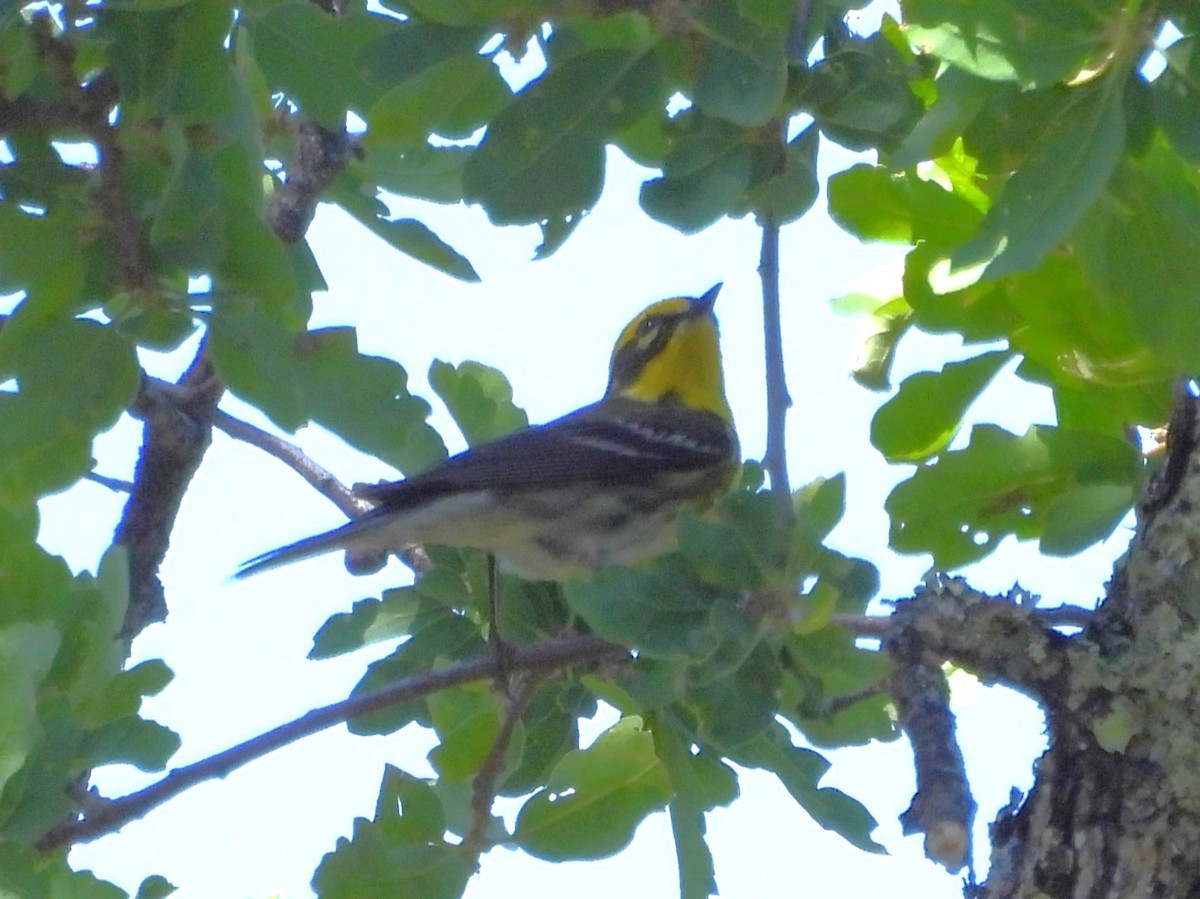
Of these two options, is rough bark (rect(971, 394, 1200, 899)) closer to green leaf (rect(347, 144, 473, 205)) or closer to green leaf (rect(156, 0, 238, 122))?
green leaf (rect(347, 144, 473, 205))

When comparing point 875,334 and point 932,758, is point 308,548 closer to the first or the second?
point 875,334

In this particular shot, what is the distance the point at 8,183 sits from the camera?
8.89 feet

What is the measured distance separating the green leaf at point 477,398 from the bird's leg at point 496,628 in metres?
0.31

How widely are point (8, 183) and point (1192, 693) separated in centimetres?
210

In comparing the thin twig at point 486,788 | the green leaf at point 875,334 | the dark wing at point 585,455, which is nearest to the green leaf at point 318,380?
the thin twig at point 486,788

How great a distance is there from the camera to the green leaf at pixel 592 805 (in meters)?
3.10

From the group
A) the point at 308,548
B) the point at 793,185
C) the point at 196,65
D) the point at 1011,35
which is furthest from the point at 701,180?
the point at 308,548

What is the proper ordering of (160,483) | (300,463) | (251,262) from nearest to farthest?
(251,262), (160,483), (300,463)

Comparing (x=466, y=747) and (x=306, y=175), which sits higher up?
(x=306, y=175)

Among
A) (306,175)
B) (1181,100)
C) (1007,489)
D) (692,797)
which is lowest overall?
(692,797)

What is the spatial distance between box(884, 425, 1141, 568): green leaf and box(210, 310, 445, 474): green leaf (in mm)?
909

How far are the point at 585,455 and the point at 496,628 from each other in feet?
6.10

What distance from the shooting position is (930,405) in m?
2.94

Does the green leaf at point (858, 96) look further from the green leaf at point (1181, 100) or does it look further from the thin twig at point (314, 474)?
the thin twig at point (314, 474)
